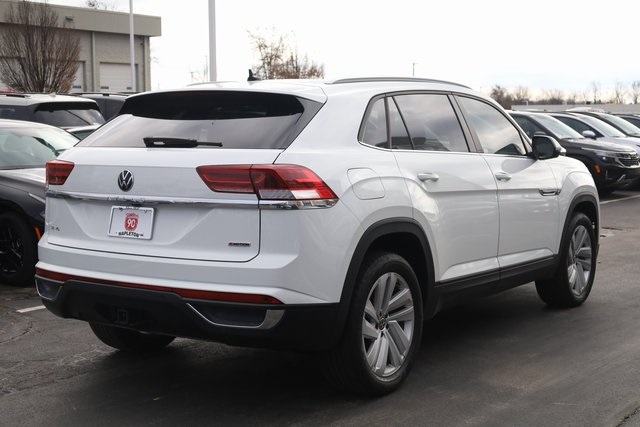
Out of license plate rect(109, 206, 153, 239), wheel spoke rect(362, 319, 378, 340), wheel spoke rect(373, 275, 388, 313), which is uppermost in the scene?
license plate rect(109, 206, 153, 239)

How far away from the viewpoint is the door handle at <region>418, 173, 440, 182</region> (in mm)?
5004

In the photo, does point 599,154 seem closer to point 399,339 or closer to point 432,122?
point 432,122

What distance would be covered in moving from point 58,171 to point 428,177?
213 cm

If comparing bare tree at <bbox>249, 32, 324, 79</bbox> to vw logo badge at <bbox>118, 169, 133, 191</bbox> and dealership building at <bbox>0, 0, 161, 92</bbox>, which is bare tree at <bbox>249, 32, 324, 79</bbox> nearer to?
dealership building at <bbox>0, 0, 161, 92</bbox>

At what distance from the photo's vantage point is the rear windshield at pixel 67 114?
13.7 m

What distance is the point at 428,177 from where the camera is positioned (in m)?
5.06

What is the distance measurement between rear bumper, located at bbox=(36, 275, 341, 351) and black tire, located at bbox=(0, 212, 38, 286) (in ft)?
12.0

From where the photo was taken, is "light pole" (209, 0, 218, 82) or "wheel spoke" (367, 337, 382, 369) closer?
"wheel spoke" (367, 337, 382, 369)

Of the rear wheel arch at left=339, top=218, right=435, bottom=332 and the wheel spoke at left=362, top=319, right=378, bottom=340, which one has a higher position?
the rear wheel arch at left=339, top=218, right=435, bottom=332

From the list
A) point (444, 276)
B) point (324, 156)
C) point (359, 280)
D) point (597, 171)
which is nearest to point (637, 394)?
point (444, 276)

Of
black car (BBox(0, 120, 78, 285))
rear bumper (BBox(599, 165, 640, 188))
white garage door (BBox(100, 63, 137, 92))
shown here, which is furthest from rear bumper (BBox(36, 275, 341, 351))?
white garage door (BBox(100, 63, 137, 92))

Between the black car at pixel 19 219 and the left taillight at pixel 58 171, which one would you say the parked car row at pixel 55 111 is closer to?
the black car at pixel 19 219

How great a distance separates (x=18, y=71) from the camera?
3519cm

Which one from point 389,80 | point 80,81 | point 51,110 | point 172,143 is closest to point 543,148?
point 389,80
